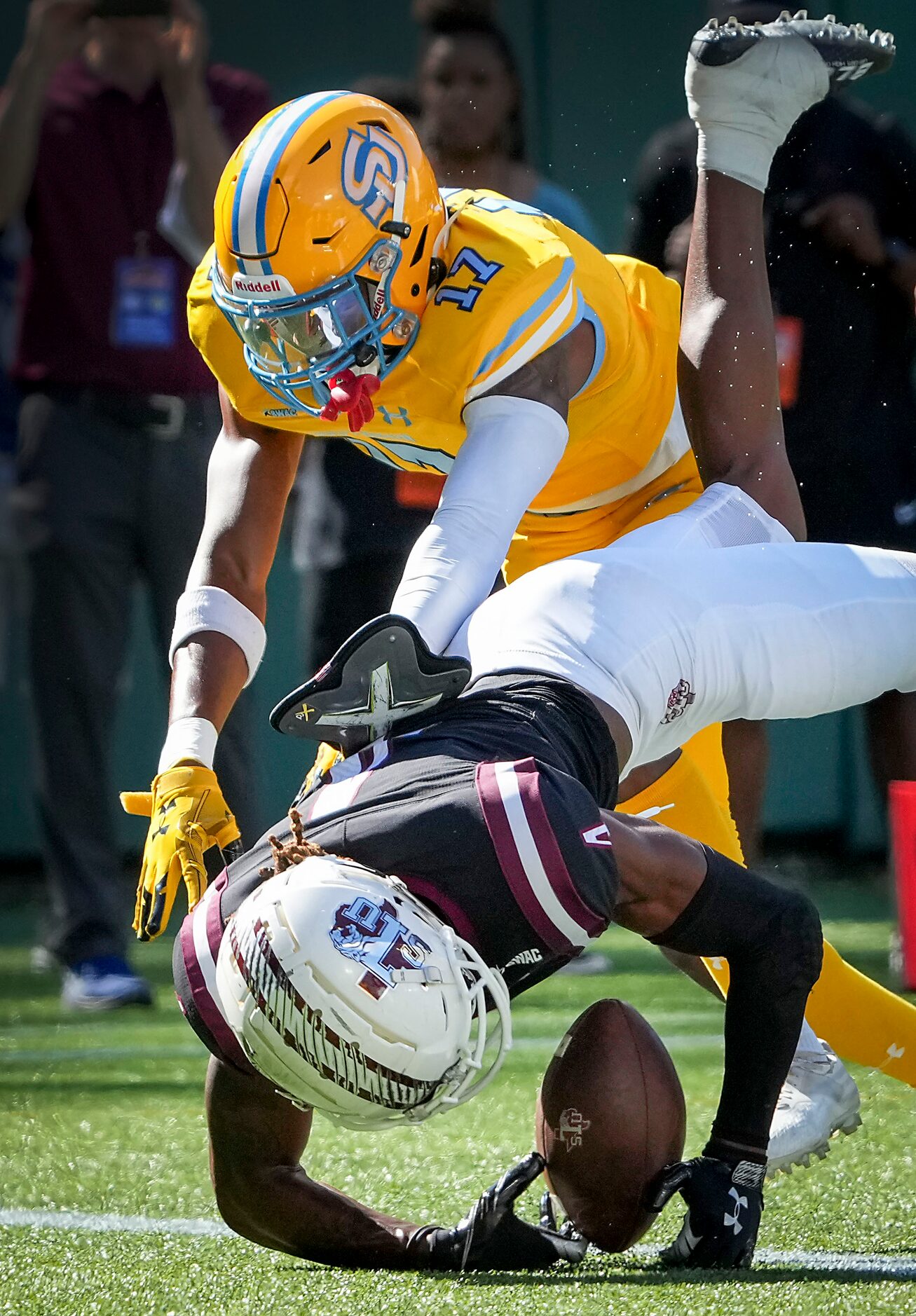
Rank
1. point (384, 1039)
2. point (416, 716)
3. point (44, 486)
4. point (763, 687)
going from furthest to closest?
point (44, 486), point (763, 687), point (416, 716), point (384, 1039)

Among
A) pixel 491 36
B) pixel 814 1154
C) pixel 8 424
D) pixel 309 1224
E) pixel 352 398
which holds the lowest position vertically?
pixel 814 1154

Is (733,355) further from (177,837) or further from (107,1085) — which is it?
(107,1085)

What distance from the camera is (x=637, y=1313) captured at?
1.96m

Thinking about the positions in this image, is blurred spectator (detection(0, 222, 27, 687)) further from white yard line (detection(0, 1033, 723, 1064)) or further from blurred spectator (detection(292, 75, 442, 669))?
white yard line (detection(0, 1033, 723, 1064))

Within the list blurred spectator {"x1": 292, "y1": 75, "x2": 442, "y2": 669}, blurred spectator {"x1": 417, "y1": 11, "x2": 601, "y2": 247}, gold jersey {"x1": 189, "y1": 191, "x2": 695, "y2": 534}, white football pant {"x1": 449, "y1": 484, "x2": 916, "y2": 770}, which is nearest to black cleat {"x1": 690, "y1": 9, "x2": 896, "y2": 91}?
gold jersey {"x1": 189, "y1": 191, "x2": 695, "y2": 534}

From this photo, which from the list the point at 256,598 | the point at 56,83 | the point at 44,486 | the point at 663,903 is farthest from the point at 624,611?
the point at 56,83

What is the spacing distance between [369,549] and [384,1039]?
1.97 m

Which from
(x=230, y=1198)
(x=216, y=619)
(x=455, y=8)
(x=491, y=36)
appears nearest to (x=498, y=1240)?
(x=230, y=1198)

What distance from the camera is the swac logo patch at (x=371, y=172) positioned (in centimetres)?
254

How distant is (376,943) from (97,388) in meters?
2.41

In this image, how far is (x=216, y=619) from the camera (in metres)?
2.66

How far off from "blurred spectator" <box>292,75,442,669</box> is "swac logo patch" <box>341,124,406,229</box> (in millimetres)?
1125

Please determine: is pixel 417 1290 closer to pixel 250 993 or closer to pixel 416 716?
pixel 250 993

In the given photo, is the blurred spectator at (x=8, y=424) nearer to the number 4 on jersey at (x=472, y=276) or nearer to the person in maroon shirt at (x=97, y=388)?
the person in maroon shirt at (x=97, y=388)
